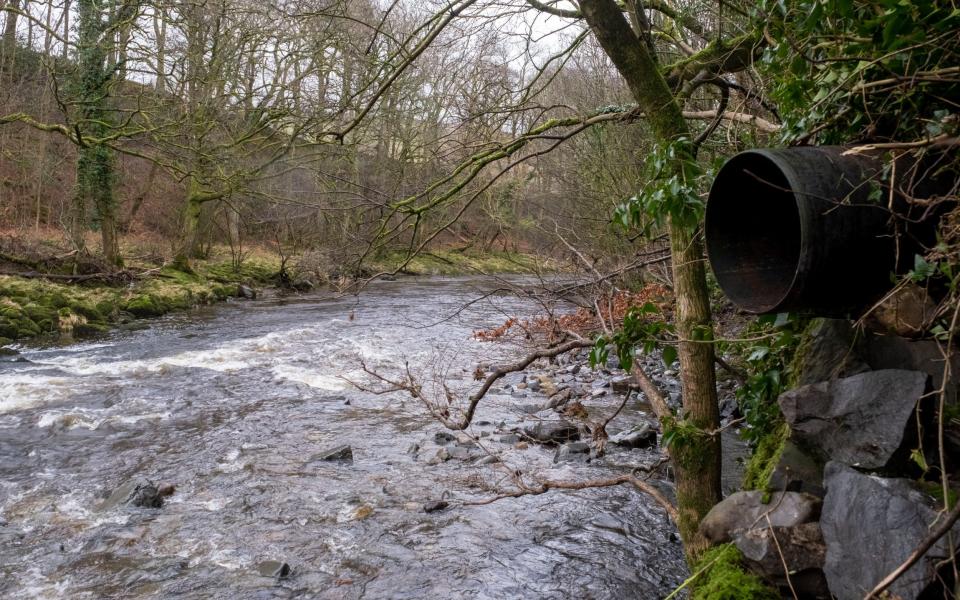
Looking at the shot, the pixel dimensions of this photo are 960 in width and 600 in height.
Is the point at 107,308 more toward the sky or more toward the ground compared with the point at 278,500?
more toward the sky

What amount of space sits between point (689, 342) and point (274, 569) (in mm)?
3161

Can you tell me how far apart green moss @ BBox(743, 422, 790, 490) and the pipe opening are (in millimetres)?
740

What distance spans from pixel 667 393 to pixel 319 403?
15.1 ft

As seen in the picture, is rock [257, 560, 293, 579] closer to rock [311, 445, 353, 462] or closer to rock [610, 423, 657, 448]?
rock [311, 445, 353, 462]

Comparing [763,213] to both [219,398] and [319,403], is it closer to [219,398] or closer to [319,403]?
[319,403]

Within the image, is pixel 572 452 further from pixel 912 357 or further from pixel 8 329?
pixel 8 329

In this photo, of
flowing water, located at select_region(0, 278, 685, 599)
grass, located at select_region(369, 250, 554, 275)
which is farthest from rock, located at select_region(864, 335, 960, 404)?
grass, located at select_region(369, 250, 554, 275)

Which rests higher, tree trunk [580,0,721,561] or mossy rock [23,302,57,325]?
tree trunk [580,0,721,561]

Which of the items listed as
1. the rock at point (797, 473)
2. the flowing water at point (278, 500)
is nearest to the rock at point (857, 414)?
the rock at point (797, 473)

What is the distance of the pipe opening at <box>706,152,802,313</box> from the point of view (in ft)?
9.70

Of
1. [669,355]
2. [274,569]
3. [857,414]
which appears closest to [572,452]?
[274,569]

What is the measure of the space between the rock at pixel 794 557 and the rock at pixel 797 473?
0.21m

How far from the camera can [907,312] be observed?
107 inches

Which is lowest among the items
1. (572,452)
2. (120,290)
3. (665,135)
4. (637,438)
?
(572,452)
